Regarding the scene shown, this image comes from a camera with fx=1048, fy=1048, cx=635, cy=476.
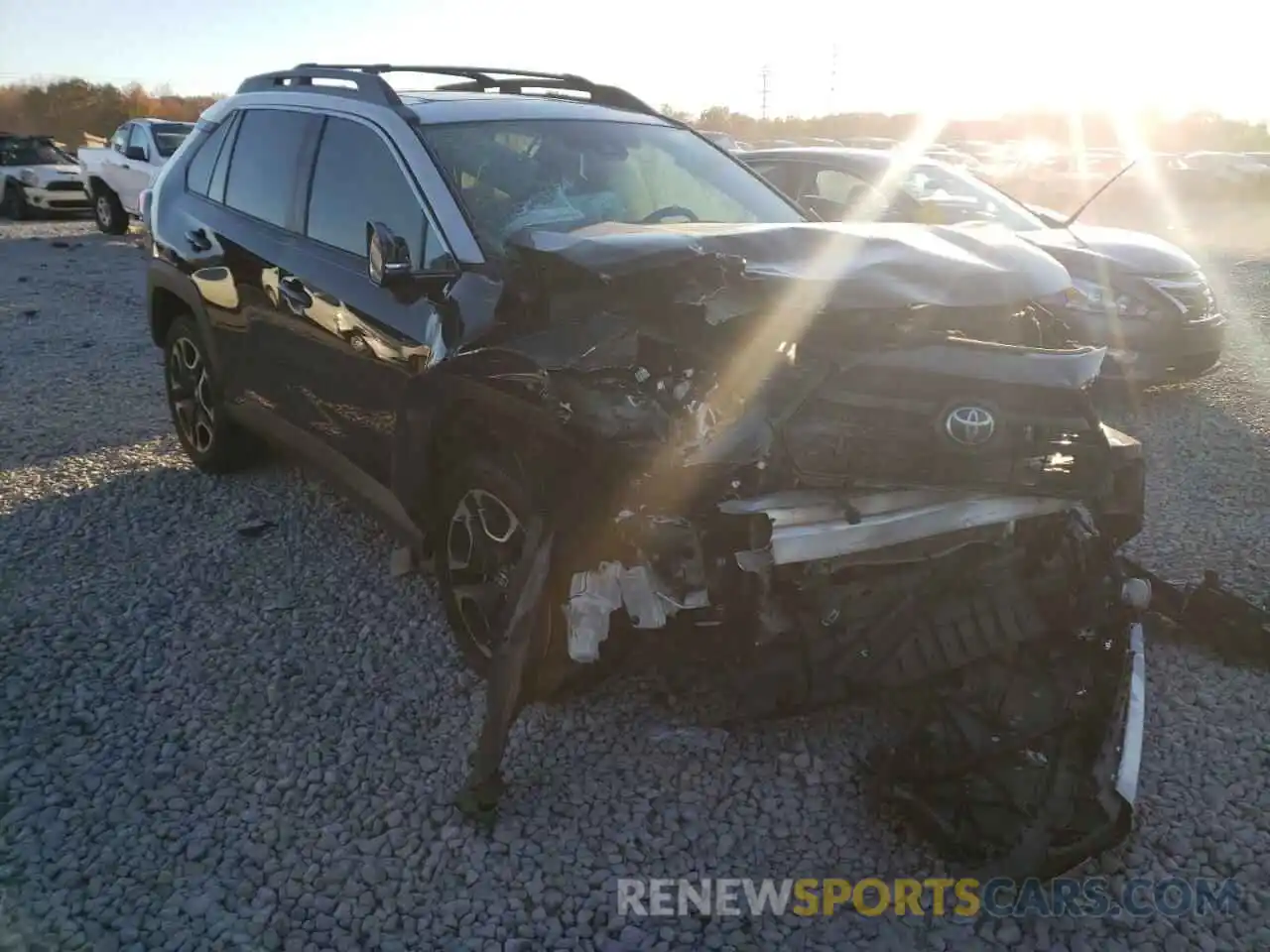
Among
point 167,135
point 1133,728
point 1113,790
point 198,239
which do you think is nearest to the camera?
point 1113,790

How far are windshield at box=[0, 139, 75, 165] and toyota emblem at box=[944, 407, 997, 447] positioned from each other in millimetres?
21659

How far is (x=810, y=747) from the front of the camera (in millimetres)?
3256

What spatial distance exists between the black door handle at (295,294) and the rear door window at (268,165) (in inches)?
10.3

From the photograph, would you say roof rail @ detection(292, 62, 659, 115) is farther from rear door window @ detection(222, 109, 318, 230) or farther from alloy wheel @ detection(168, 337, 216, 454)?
alloy wheel @ detection(168, 337, 216, 454)

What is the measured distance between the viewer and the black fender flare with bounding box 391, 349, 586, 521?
3004 mm

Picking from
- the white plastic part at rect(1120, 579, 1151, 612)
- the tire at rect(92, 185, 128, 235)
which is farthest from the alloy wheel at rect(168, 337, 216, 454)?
the tire at rect(92, 185, 128, 235)

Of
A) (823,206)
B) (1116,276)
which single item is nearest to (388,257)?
(823,206)

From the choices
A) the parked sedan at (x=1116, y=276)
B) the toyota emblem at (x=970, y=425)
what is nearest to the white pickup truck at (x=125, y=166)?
the parked sedan at (x=1116, y=276)

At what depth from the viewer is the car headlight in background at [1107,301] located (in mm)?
6812

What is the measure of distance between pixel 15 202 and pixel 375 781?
20738 mm

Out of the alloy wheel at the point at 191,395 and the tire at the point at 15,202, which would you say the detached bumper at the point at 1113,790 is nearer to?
the alloy wheel at the point at 191,395

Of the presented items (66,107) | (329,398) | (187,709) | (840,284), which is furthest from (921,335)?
(66,107)

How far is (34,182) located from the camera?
63.5 feet

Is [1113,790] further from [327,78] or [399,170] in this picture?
[327,78]
